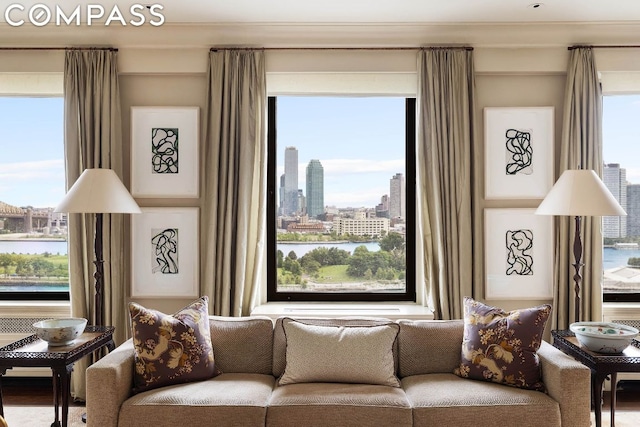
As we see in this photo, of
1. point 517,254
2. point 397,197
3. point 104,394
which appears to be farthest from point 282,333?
point 517,254

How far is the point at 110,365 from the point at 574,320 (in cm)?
307

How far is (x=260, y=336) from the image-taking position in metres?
3.15

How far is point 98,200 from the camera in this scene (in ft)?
11.1

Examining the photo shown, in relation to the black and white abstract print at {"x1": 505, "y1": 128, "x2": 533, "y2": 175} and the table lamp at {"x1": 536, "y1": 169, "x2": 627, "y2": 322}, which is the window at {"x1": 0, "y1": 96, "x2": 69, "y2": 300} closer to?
the black and white abstract print at {"x1": 505, "y1": 128, "x2": 533, "y2": 175}

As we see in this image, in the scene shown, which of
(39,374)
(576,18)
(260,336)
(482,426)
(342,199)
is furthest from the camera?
(342,199)

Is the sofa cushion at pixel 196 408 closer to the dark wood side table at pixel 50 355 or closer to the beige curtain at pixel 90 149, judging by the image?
the dark wood side table at pixel 50 355

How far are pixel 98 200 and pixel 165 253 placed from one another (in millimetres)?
767

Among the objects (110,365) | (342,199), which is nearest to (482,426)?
(110,365)

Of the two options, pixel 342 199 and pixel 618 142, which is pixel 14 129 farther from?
pixel 618 142

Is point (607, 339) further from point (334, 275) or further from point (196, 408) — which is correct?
point (196, 408)

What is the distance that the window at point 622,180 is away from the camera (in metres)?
4.25

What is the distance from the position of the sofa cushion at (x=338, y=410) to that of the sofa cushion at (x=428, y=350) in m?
0.40

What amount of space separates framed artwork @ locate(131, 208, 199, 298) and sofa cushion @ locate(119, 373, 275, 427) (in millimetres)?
1323

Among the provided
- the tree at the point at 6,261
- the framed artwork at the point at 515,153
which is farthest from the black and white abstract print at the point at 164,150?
the framed artwork at the point at 515,153
